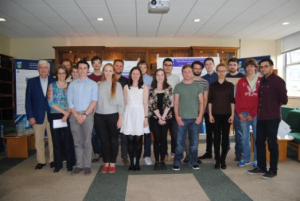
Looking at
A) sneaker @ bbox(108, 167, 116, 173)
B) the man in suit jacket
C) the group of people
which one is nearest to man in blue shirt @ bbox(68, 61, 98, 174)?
the group of people

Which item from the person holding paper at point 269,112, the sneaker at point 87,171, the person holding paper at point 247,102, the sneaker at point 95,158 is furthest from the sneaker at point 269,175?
the sneaker at point 95,158

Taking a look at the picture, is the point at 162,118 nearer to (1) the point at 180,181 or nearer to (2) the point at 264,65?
(1) the point at 180,181

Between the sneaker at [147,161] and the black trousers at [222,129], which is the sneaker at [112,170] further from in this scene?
the black trousers at [222,129]

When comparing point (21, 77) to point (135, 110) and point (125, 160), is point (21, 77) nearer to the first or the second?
point (125, 160)

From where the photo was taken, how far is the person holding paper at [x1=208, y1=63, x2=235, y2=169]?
3092 millimetres

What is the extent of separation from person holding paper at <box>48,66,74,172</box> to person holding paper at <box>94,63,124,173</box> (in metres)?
0.50

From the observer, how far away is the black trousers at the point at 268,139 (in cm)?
285

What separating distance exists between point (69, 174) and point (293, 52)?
8.23m

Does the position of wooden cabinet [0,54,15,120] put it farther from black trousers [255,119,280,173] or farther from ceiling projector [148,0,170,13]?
black trousers [255,119,280,173]

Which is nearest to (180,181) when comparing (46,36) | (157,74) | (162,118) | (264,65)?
(162,118)

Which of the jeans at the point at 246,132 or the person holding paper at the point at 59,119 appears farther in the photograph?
the jeans at the point at 246,132

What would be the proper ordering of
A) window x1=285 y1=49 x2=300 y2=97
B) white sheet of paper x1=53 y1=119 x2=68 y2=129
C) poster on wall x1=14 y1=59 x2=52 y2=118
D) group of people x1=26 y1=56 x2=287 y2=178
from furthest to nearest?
window x1=285 y1=49 x2=300 y2=97, poster on wall x1=14 y1=59 x2=52 y2=118, white sheet of paper x1=53 y1=119 x2=68 y2=129, group of people x1=26 y1=56 x2=287 y2=178

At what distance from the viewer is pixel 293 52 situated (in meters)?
7.64

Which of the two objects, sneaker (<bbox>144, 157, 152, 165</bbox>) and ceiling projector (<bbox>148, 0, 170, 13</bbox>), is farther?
ceiling projector (<bbox>148, 0, 170, 13</bbox>)
